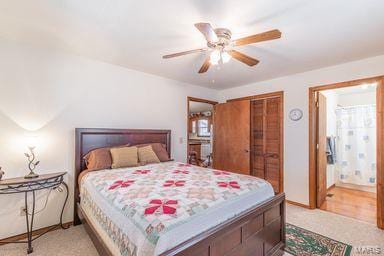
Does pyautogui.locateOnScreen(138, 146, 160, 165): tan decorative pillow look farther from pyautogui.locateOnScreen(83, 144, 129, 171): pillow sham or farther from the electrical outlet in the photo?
the electrical outlet

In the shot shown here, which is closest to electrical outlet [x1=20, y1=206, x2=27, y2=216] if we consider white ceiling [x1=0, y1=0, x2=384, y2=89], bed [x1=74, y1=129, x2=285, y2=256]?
bed [x1=74, y1=129, x2=285, y2=256]

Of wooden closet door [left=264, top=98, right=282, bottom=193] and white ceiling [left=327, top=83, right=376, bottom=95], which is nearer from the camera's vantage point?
wooden closet door [left=264, top=98, right=282, bottom=193]

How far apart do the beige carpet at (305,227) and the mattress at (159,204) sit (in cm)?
41

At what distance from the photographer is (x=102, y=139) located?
3.02m

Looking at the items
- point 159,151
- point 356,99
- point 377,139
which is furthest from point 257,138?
point 356,99

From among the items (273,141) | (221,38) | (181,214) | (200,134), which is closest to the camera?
(181,214)

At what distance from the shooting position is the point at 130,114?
3418mm

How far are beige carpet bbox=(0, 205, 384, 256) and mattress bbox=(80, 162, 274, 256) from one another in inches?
16.2

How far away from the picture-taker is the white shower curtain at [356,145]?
4.26m

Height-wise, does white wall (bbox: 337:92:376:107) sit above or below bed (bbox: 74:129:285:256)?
above

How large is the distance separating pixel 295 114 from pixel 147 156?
2.83 metres

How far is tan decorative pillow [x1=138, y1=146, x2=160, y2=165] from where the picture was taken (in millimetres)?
3042

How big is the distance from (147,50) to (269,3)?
1.61 metres

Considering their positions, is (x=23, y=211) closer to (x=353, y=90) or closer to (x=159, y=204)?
(x=159, y=204)
